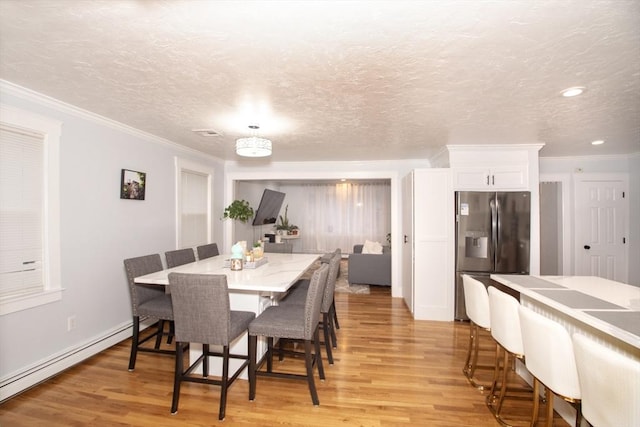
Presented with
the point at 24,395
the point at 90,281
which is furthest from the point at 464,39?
the point at 24,395

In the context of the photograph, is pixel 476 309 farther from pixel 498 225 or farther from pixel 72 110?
pixel 72 110

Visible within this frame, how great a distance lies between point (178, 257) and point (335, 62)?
269cm

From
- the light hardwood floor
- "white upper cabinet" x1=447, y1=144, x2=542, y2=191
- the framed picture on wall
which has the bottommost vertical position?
the light hardwood floor

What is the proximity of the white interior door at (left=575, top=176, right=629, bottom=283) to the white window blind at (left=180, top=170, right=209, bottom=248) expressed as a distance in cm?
612

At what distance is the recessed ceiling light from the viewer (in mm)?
2117

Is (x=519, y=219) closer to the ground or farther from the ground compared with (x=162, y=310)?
farther from the ground

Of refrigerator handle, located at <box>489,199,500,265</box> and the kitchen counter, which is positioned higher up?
refrigerator handle, located at <box>489,199,500,265</box>

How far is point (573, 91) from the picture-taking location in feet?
7.10

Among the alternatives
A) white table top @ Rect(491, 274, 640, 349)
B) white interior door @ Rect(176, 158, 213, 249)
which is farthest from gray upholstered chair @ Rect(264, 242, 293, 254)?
white table top @ Rect(491, 274, 640, 349)

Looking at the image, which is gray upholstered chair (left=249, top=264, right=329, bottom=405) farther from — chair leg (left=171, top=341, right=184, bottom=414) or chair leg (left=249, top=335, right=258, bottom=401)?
chair leg (left=171, top=341, right=184, bottom=414)

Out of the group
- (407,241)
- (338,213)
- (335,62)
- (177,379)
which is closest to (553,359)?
(335,62)

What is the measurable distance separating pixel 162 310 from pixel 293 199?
7058 millimetres

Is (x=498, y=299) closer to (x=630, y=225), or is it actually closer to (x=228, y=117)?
(x=228, y=117)

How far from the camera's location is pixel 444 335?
11.1 ft
